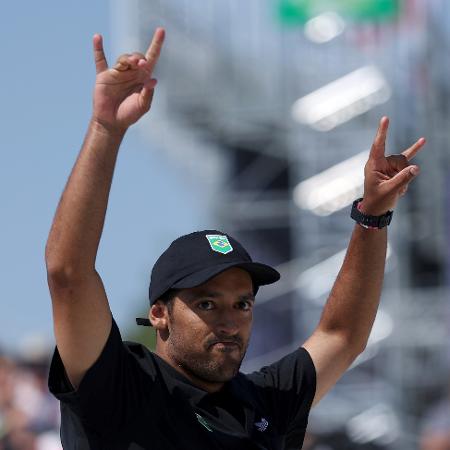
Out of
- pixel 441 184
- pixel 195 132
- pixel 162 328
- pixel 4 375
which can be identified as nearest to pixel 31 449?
pixel 4 375

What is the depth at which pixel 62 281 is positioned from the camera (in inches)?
135

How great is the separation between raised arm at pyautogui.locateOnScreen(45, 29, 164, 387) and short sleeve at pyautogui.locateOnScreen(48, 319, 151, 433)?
0.10m

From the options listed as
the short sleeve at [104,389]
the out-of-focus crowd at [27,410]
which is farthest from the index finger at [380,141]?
the out-of-focus crowd at [27,410]

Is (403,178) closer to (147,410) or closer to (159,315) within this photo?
(159,315)

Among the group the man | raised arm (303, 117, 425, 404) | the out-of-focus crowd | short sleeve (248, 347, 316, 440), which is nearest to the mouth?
the man

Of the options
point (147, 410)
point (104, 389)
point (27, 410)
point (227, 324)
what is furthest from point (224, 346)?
point (27, 410)

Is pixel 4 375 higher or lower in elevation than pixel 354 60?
lower

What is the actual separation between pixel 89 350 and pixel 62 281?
0.19m

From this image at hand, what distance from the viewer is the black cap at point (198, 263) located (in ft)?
12.4

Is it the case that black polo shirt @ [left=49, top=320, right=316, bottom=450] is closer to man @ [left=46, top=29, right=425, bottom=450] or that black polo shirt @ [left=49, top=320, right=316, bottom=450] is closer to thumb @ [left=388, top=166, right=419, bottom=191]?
man @ [left=46, top=29, right=425, bottom=450]

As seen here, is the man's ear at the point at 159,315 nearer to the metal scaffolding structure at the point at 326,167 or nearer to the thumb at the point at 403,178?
the thumb at the point at 403,178

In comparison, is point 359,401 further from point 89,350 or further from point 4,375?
point 89,350

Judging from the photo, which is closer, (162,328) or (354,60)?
(162,328)

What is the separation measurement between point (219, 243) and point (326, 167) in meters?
12.3
